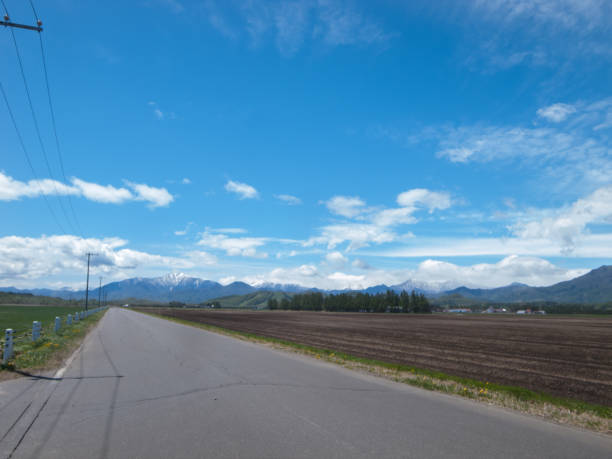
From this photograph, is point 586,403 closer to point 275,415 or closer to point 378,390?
point 378,390

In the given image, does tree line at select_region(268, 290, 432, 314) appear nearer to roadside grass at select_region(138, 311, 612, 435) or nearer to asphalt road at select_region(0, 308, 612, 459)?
roadside grass at select_region(138, 311, 612, 435)

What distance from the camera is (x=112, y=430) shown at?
6.63m

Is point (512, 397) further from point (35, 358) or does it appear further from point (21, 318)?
point (21, 318)

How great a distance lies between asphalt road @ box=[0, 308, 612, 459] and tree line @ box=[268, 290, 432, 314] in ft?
488

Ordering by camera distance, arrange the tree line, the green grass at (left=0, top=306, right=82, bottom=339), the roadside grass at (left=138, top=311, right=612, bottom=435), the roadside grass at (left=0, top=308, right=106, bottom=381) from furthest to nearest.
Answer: the tree line, the green grass at (left=0, top=306, right=82, bottom=339), the roadside grass at (left=0, top=308, right=106, bottom=381), the roadside grass at (left=138, top=311, right=612, bottom=435)

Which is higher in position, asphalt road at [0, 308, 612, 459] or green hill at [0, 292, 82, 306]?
green hill at [0, 292, 82, 306]

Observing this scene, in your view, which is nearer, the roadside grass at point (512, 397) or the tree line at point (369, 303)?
the roadside grass at point (512, 397)

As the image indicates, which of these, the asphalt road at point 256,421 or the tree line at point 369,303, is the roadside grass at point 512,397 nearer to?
the asphalt road at point 256,421

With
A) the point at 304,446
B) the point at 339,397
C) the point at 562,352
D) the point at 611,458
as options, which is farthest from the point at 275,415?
the point at 562,352

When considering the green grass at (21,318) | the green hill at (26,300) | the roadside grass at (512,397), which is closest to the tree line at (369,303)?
the green hill at (26,300)

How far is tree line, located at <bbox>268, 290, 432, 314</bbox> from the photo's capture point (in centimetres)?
15525

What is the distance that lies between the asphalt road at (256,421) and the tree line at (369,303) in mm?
148740

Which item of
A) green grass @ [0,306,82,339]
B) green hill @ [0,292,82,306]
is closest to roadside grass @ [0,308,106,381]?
green grass @ [0,306,82,339]

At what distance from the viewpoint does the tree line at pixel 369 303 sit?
155250 millimetres
